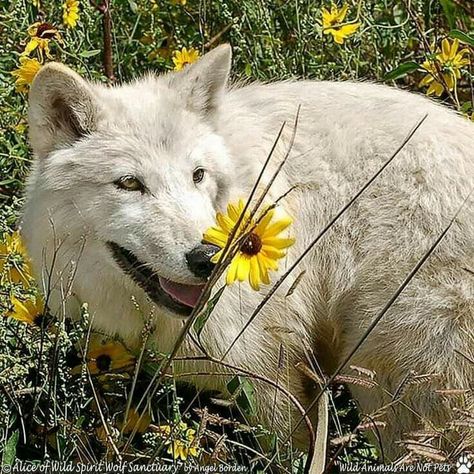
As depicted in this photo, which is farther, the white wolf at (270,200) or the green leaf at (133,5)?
the green leaf at (133,5)

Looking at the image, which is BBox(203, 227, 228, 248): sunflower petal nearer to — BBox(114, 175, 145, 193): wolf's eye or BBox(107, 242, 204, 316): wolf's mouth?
BBox(107, 242, 204, 316): wolf's mouth

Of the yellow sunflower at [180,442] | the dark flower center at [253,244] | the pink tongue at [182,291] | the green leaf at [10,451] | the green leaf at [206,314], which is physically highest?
the dark flower center at [253,244]

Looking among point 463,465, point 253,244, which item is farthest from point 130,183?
point 463,465

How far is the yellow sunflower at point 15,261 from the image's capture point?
3.75 m

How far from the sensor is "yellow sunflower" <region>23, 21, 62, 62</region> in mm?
4566

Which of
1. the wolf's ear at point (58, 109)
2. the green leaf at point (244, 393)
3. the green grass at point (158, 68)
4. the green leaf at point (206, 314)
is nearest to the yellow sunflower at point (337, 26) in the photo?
the green grass at point (158, 68)

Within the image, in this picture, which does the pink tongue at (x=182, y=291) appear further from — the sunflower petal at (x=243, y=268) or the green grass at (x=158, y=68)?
the sunflower petal at (x=243, y=268)

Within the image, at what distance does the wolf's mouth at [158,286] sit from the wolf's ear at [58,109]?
457mm

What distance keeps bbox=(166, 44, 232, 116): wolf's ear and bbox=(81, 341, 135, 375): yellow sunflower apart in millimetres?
1001

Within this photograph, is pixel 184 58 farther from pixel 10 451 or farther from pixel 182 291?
pixel 10 451

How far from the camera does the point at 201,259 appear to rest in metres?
3.34

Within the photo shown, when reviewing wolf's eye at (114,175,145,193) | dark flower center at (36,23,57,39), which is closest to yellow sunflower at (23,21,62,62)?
dark flower center at (36,23,57,39)

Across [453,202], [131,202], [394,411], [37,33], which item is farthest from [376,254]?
[37,33]

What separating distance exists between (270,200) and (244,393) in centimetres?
79
